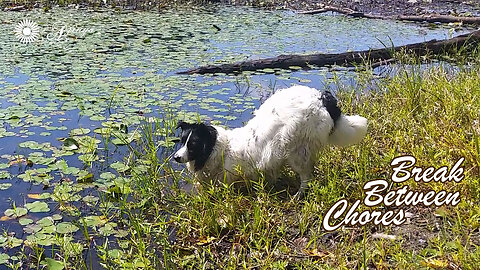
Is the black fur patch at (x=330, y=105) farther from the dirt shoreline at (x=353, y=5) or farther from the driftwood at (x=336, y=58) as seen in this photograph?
the dirt shoreline at (x=353, y=5)

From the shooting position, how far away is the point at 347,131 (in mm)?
3699

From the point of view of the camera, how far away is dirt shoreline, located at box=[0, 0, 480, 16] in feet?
47.1

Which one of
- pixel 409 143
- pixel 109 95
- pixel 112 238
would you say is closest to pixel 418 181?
pixel 409 143

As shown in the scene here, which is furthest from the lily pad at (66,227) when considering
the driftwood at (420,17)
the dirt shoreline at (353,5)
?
the dirt shoreline at (353,5)

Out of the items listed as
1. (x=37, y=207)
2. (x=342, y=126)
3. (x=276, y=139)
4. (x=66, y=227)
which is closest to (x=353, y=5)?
(x=342, y=126)

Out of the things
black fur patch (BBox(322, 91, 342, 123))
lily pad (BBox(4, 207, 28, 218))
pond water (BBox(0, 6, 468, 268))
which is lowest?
lily pad (BBox(4, 207, 28, 218))

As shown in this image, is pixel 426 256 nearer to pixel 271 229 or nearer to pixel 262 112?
pixel 271 229

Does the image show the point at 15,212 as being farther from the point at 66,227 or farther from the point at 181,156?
the point at 181,156

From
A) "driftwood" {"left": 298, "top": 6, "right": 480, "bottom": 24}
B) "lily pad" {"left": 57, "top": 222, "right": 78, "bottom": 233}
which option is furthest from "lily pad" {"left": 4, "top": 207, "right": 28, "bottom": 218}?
"driftwood" {"left": 298, "top": 6, "right": 480, "bottom": 24}

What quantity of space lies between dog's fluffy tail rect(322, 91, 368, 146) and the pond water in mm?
1603

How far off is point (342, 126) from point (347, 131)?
0.05m

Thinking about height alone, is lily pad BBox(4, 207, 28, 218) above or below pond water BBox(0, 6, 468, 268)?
below

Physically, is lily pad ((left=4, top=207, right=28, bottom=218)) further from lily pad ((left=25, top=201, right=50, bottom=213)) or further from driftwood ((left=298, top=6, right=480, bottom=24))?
driftwood ((left=298, top=6, right=480, bottom=24))

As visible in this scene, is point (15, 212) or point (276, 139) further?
point (276, 139)
